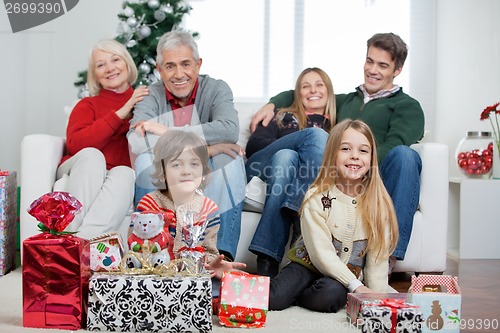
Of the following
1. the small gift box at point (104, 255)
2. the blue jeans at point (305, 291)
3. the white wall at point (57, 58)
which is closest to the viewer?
the small gift box at point (104, 255)

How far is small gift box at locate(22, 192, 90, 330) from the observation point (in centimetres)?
175

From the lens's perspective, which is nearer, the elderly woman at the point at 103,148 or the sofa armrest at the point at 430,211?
the elderly woman at the point at 103,148

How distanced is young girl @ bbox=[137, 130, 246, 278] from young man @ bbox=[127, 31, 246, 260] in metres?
0.18

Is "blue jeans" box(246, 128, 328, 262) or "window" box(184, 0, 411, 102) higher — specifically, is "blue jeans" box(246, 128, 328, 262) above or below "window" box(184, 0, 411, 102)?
below

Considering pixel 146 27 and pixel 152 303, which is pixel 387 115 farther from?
pixel 146 27

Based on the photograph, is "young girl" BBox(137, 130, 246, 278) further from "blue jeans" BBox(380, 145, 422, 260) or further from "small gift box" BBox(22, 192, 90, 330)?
"blue jeans" BBox(380, 145, 422, 260)

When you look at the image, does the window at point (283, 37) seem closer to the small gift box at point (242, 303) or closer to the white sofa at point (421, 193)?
the white sofa at point (421, 193)

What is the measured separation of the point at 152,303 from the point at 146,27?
102 inches

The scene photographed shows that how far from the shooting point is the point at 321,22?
515cm

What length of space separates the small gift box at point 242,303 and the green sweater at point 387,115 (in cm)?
98

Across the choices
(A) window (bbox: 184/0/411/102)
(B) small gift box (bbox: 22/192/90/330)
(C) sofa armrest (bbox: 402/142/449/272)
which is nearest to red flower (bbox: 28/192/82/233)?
(B) small gift box (bbox: 22/192/90/330)

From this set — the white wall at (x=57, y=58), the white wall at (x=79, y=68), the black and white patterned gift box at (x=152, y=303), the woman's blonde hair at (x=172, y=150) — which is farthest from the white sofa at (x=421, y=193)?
the white wall at (x=57, y=58)

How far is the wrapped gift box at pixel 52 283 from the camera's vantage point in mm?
1753

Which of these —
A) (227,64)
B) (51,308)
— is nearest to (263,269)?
(51,308)
